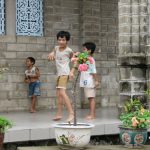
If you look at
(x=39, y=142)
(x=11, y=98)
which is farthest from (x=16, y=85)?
(x=39, y=142)

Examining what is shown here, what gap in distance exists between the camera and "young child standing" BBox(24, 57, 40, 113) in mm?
13336

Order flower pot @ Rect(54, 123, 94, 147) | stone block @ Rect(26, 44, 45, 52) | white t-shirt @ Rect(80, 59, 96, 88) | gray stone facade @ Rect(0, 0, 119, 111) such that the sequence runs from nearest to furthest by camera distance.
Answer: flower pot @ Rect(54, 123, 94, 147) < white t-shirt @ Rect(80, 59, 96, 88) < gray stone facade @ Rect(0, 0, 119, 111) < stone block @ Rect(26, 44, 45, 52)

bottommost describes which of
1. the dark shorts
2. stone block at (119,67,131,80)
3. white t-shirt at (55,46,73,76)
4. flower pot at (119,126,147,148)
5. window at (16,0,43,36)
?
flower pot at (119,126,147,148)

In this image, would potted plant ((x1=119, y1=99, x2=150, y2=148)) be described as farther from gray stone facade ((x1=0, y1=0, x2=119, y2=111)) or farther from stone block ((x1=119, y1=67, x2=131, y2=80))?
gray stone facade ((x1=0, y1=0, x2=119, y2=111))

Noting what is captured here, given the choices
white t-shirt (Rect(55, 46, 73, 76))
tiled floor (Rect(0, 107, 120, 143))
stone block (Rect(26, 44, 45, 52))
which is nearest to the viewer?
tiled floor (Rect(0, 107, 120, 143))

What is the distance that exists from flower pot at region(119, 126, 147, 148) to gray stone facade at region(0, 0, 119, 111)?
18.5 feet

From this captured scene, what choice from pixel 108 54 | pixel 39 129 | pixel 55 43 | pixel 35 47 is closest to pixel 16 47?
pixel 35 47

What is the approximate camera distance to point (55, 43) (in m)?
14.3

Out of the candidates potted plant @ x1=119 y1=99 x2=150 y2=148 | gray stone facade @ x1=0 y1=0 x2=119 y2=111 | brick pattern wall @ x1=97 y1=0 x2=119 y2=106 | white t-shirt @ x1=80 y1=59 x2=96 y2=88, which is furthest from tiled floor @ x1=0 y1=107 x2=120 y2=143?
brick pattern wall @ x1=97 y1=0 x2=119 y2=106

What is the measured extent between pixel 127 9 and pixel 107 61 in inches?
169

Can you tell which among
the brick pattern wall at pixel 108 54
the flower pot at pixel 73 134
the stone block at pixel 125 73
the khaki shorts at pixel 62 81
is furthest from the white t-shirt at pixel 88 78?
the brick pattern wall at pixel 108 54

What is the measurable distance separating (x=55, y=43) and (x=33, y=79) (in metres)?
1.47

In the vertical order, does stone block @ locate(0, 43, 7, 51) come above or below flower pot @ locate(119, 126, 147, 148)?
above

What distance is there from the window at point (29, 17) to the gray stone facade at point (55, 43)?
0.47 ft
